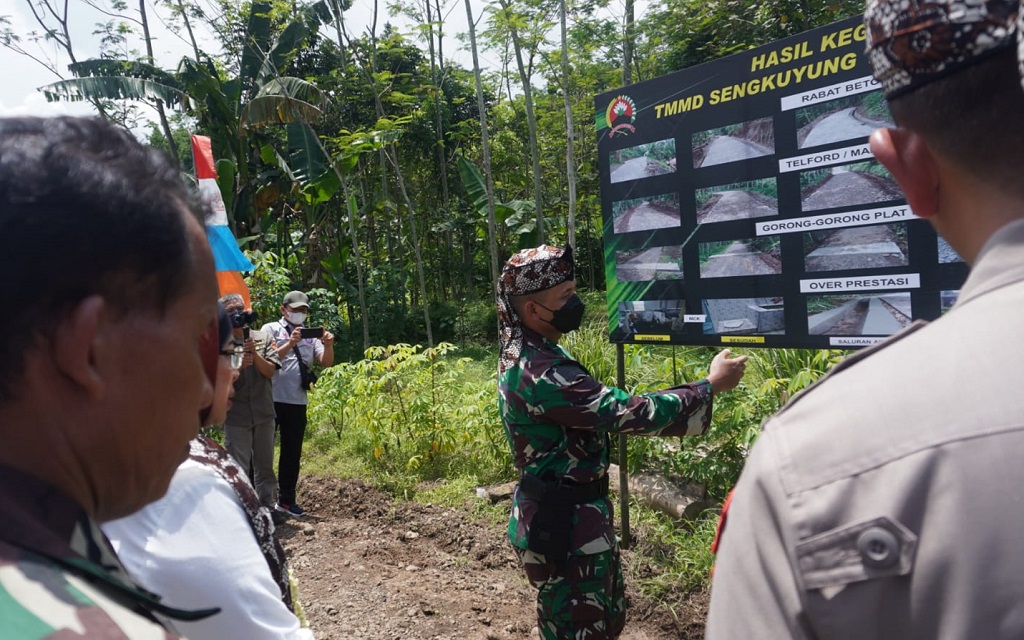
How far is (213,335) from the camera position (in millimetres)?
902

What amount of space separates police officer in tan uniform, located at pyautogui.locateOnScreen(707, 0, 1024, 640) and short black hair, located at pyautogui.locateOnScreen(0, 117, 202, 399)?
72 cm

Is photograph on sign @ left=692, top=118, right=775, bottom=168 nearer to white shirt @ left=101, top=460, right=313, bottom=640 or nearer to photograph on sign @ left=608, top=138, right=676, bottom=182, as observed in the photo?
photograph on sign @ left=608, top=138, right=676, bottom=182

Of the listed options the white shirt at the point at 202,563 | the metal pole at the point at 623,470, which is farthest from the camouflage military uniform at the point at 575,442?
the white shirt at the point at 202,563

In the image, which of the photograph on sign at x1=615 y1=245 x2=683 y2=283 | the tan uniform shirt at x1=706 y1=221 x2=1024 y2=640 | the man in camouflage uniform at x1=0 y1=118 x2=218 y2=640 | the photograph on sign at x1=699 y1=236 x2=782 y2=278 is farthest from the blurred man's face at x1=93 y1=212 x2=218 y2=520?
the photograph on sign at x1=615 y1=245 x2=683 y2=283

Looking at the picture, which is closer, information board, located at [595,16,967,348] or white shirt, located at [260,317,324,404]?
information board, located at [595,16,967,348]

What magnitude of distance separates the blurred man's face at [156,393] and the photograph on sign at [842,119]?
2696mm

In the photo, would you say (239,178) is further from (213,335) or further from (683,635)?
(213,335)

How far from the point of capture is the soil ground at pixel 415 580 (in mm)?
3730

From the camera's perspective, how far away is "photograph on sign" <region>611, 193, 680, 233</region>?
140 inches

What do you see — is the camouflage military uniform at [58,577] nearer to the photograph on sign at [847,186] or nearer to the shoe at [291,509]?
the photograph on sign at [847,186]

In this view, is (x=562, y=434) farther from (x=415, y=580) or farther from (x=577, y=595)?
(x=415, y=580)

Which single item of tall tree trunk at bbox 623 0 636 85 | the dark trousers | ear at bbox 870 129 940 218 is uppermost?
tall tree trunk at bbox 623 0 636 85

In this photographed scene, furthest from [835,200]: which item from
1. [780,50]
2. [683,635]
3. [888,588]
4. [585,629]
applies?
[888,588]

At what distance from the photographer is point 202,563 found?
43.3 inches
